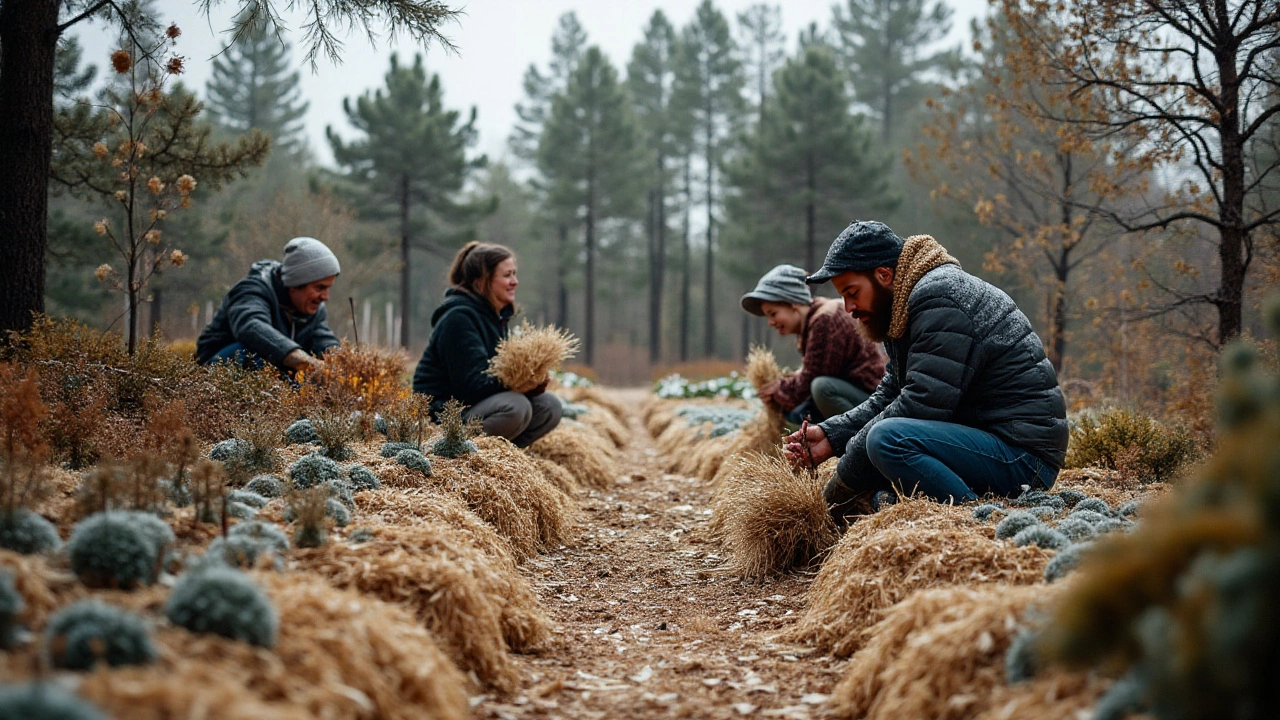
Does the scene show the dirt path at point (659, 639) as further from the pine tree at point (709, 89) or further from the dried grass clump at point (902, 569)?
the pine tree at point (709, 89)

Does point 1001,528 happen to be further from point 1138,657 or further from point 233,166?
point 233,166

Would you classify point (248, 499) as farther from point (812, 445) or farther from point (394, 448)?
point (812, 445)

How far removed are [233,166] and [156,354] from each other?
304cm

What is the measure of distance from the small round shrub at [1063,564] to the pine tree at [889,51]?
3216 centimetres

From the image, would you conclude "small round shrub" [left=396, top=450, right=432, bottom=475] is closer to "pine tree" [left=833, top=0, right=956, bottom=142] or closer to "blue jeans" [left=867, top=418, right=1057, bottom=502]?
"blue jeans" [left=867, top=418, right=1057, bottom=502]

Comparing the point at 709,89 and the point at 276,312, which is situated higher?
the point at 709,89

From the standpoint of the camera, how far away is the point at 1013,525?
3.14 metres

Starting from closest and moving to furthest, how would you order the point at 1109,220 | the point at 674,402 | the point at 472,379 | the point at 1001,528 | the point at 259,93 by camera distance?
1. the point at 1001,528
2. the point at 472,379
3. the point at 1109,220
4. the point at 674,402
5. the point at 259,93

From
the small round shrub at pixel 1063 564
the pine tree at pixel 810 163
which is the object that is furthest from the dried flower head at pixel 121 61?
the pine tree at pixel 810 163

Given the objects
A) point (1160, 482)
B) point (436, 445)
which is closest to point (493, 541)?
point (436, 445)

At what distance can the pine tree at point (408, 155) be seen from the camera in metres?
23.5

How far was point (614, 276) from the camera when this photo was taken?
1331 inches

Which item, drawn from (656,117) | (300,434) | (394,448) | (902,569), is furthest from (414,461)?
(656,117)

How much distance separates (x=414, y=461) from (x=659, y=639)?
5.50 feet
